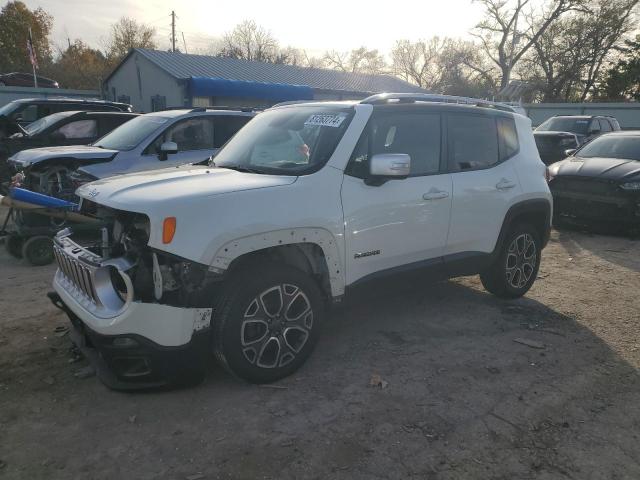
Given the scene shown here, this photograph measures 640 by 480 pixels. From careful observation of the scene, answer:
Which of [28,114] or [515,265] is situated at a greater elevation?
[28,114]

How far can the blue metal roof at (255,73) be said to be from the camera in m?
24.4

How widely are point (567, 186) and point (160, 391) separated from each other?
760 centimetres

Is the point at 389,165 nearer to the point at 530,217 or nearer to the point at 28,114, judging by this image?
the point at 530,217

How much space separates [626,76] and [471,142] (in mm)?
40975

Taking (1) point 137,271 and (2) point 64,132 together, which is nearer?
(1) point 137,271

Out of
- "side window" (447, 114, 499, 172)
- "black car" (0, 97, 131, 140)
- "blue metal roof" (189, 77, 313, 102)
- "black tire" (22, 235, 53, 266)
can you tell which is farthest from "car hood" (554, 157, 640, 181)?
"blue metal roof" (189, 77, 313, 102)

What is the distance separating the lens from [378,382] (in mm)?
3438

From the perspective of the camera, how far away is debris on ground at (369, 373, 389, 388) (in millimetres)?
3398

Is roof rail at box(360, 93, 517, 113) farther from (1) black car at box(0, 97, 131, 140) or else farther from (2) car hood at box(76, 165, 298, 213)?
(1) black car at box(0, 97, 131, 140)

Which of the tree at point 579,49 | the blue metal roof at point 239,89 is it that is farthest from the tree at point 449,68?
the blue metal roof at point 239,89

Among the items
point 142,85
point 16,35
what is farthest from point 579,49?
point 16,35

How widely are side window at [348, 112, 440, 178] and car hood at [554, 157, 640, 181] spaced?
5.07m

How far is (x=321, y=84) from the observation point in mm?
28344

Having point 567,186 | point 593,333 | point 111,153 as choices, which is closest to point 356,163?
point 593,333
